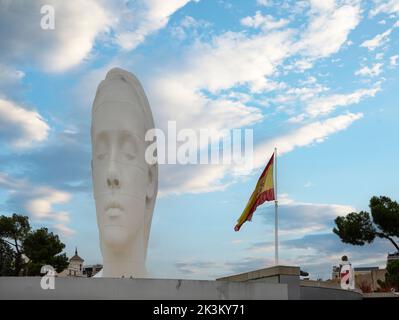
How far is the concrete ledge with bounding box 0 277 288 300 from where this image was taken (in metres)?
7.73

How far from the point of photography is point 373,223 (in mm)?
33969

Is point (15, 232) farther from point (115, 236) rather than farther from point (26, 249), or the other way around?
point (115, 236)

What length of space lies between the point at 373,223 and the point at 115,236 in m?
26.9

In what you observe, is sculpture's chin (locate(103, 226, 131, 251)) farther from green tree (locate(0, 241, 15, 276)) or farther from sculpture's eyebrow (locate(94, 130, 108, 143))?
green tree (locate(0, 241, 15, 276))

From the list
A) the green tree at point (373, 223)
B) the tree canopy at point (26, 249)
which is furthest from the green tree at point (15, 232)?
the green tree at point (373, 223)

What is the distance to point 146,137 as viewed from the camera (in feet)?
39.1

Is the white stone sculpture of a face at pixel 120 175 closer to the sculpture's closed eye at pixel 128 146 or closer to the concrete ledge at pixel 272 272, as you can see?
the sculpture's closed eye at pixel 128 146

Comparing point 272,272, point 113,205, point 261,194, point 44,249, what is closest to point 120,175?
point 113,205

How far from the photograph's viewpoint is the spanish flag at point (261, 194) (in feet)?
50.5

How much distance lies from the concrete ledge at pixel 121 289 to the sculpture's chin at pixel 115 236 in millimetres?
3166

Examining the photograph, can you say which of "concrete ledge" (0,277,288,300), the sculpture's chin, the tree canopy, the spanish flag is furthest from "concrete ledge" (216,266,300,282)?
the tree canopy
